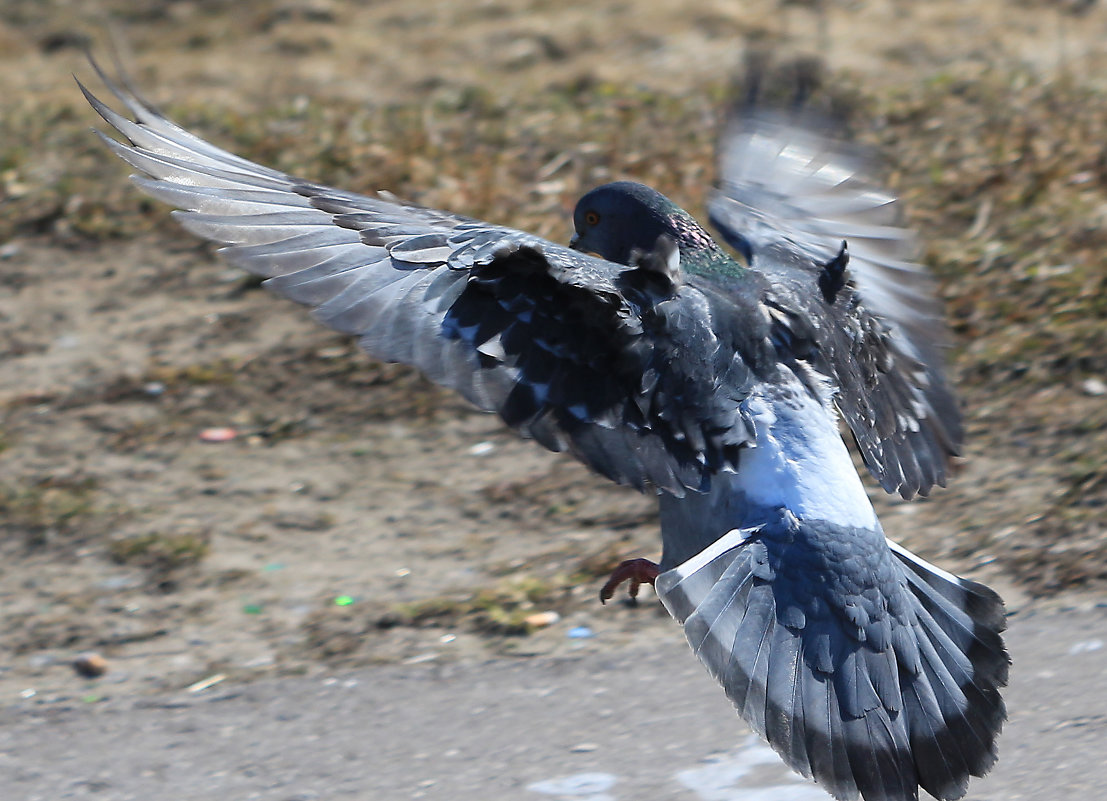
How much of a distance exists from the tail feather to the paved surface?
21.7 inches

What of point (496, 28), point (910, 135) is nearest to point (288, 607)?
point (910, 135)

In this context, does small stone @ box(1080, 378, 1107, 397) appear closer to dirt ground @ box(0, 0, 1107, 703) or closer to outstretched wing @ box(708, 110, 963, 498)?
dirt ground @ box(0, 0, 1107, 703)

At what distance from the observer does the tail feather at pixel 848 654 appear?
2.78 metres

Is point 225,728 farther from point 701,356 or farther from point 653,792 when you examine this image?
point 701,356

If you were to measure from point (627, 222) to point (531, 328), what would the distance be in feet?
2.89

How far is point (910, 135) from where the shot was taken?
684cm

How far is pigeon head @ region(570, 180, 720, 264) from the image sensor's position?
3.70 meters

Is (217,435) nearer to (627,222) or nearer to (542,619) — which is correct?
(542,619)

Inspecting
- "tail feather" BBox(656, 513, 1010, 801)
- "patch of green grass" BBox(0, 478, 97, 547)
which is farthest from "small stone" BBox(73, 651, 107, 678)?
"tail feather" BBox(656, 513, 1010, 801)

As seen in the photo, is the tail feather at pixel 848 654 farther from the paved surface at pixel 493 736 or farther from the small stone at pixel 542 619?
the small stone at pixel 542 619

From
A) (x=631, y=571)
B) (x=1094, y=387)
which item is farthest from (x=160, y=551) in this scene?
(x=1094, y=387)

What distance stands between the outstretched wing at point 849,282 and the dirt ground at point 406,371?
2.77 ft

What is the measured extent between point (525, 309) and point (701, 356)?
425 mm

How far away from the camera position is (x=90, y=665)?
425cm
